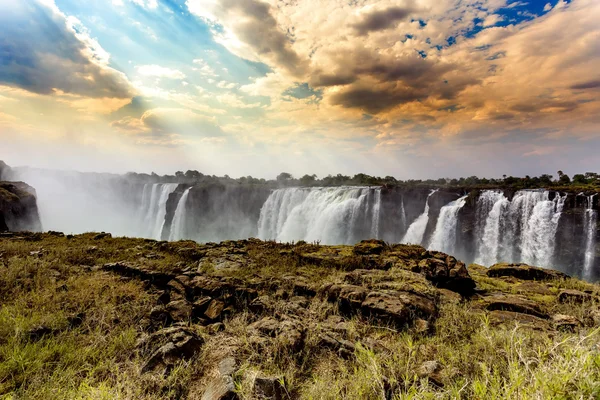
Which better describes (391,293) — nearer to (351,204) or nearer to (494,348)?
(494,348)

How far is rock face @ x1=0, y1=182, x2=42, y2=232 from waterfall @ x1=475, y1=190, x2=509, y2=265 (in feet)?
116

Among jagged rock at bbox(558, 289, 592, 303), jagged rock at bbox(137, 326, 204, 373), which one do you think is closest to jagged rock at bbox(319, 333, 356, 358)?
jagged rock at bbox(137, 326, 204, 373)

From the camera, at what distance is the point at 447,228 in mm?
20031

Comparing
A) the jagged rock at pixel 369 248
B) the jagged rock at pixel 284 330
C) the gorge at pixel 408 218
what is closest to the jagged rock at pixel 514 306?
the jagged rock at pixel 369 248

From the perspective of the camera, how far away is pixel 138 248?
9219mm

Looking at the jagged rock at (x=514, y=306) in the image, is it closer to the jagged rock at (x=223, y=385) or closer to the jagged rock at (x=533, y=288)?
the jagged rock at (x=533, y=288)

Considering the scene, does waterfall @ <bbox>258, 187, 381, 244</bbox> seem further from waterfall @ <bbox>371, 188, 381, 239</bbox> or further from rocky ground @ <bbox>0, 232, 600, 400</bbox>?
rocky ground @ <bbox>0, 232, 600, 400</bbox>

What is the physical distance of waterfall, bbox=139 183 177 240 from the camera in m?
41.7

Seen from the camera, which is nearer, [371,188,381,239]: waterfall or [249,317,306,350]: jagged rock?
[249,317,306,350]: jagged rock

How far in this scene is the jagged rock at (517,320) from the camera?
14.1 ft

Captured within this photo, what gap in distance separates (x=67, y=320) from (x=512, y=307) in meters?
7.99

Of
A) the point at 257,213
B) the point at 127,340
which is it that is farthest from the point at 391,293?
the point at 257,213

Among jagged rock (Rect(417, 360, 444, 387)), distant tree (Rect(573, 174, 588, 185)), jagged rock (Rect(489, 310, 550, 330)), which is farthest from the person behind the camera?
distant tree (Rect(573, 174, 588, 185))

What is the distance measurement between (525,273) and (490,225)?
11.9 m
